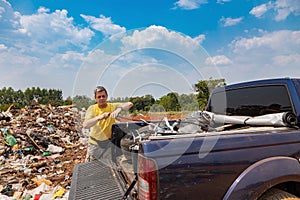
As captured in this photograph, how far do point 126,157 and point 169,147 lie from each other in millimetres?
1335

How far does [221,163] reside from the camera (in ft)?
6.23

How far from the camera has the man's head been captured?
12.0 ft

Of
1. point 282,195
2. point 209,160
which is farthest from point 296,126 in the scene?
point 209,160

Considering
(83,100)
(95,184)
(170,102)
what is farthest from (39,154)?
(170,102)

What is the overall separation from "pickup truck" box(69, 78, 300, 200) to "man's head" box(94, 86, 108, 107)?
103cm

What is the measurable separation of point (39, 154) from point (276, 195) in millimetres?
7466

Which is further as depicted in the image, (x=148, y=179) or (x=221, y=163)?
(x=221, y=163)

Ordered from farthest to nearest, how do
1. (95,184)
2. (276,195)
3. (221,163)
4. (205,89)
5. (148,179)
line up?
(205,89)
(95,184)
(276,195)
(221,163)
(148,179)

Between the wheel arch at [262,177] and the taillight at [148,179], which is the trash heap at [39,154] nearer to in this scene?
the taillight at [148,179]

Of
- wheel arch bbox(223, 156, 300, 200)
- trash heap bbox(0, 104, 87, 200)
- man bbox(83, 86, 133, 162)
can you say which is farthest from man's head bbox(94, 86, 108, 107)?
wheel arch bbox(223, 156, 300, 200)

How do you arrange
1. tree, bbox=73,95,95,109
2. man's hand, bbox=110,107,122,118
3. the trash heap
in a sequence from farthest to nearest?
the trash heap < man's hand, bbox=110,107,122,118 < tree, bbox=73,95,95,109

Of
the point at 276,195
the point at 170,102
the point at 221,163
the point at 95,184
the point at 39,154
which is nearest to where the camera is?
the point at 221,163

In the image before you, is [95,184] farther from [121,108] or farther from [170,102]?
[170,102]

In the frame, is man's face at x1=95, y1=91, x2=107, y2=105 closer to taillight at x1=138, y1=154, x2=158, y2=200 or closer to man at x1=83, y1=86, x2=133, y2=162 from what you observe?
man at x1=83, y1=86, x2=133, y2=162
